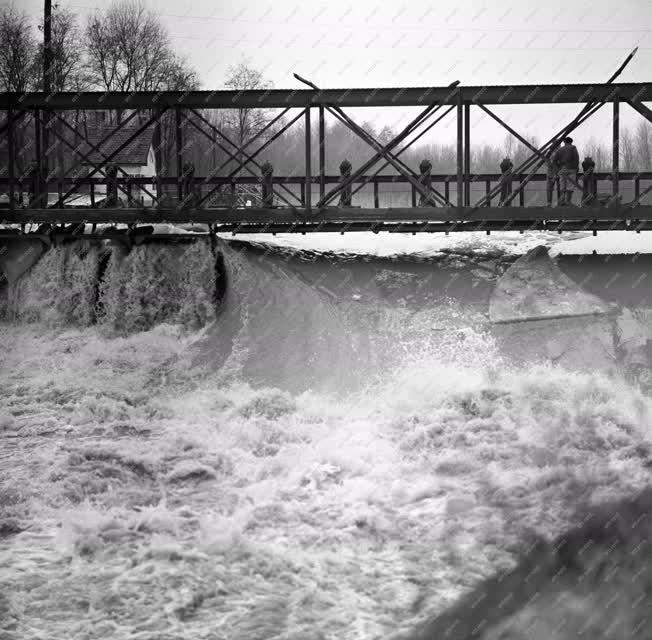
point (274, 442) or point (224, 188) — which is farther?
point (224, 188)

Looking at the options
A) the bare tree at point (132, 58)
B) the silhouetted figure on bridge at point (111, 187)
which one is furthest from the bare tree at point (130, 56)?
the silhouetted figure on bridge at point (111, 187)

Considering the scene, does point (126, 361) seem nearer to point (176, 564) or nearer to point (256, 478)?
point (256, 478)

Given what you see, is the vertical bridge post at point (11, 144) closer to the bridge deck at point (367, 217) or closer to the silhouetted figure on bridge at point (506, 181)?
the bridge deck at point (367, 217)

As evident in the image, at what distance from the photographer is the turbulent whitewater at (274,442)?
9.05m

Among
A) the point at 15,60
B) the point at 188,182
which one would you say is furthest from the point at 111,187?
the point at 15,60

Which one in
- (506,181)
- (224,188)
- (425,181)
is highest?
(224,188)

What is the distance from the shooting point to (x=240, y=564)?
9570 mm

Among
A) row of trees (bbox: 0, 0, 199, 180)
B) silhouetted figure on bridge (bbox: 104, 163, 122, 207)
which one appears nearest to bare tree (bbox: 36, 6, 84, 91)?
row of trees (bbox: 0, 0, 199, 180)

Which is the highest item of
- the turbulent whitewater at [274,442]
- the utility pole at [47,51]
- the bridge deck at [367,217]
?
the utility pole at [47,51]

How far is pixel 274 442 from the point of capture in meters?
13.7

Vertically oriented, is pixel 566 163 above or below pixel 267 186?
above

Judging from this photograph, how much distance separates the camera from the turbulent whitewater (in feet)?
29.7

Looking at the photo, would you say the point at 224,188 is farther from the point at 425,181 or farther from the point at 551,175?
the point at 551,175

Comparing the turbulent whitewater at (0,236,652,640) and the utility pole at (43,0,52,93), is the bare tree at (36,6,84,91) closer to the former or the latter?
the utility pole at (43,0,52,93)
